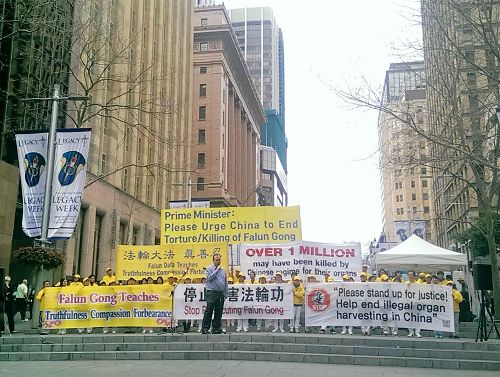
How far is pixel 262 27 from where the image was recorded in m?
172

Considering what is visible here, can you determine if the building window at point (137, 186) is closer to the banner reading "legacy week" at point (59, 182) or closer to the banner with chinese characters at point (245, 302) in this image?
the banner reading "legacy week" at point (59, 182)

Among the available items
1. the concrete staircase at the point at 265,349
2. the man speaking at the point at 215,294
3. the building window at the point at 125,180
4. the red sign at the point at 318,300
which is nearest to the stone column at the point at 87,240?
the building window at the point at 125,180

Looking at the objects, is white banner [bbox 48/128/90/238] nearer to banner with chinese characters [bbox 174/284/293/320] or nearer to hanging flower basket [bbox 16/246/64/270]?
hanging flower basket [bbox 16/246/64/270]

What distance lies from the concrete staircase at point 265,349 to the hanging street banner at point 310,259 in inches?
157

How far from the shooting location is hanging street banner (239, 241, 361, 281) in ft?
53.1

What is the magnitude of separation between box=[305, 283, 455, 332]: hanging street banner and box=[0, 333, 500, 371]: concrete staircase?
1.64 metres

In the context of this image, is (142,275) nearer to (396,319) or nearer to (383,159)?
(396,319)

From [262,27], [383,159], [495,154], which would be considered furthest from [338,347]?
[262,27]

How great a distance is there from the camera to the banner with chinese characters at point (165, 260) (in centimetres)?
1697

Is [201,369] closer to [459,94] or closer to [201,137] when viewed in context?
[459,94]

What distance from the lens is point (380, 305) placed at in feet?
45.3

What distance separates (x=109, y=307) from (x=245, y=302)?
386 cm

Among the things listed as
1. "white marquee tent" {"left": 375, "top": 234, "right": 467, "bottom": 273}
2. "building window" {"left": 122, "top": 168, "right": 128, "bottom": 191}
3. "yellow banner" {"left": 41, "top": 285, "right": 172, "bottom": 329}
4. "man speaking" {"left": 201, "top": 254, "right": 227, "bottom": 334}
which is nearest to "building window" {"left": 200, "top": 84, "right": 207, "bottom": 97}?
"building window" {"left": 122, "top": 168, "right": 128, "bottom": 191}

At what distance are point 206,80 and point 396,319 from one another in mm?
61370
